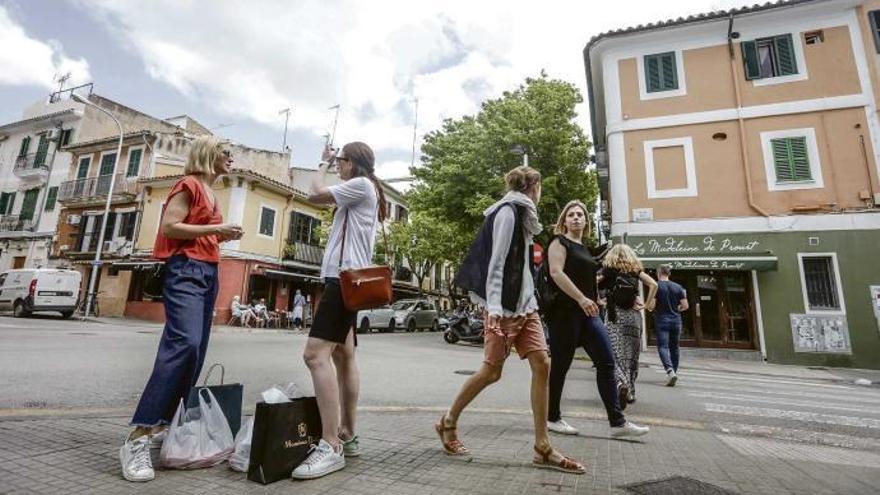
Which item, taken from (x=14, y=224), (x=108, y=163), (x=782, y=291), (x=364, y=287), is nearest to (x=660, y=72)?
(x=782, y=291)

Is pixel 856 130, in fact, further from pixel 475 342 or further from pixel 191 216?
pixel 191 216

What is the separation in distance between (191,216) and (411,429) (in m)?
2.22

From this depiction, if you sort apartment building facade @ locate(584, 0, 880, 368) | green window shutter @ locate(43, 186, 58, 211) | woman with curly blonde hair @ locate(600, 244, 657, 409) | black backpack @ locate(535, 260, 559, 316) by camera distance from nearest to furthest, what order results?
Result: black backpack @ locate(535, 260, 559, 316) → woman with curly blonde hair @ locate(600, 244, 657, 409) → apartment building facade @ locate(584, 0, 880, 368) → green window shutter @ locate(43, 186, 58, 211)

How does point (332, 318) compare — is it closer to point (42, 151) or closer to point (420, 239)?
point (420, 239)

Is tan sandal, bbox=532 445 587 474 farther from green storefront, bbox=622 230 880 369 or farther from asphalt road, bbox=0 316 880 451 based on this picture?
green storefront, bbox=622 230 880 369

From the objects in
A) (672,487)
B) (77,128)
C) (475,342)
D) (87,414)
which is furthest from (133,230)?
(672,487)

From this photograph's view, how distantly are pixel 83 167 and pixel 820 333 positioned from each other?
35.1 meters

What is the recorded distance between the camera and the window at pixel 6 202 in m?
30.3

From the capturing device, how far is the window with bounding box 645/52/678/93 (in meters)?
15.0

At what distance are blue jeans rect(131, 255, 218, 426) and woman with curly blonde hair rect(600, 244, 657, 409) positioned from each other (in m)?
4.29

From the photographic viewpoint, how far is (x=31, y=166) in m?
29.5

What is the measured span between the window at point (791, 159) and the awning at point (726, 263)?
2.61 m

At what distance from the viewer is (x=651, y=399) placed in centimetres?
594

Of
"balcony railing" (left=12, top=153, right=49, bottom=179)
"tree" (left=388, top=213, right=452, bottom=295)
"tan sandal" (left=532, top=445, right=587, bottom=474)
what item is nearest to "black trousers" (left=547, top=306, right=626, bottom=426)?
"tan sandal" (left=532, top=445, right=587, bottom=474)
